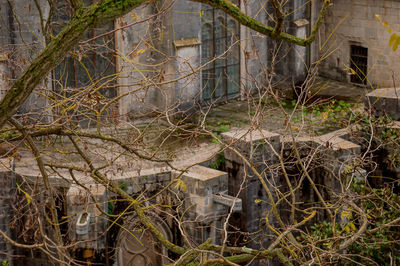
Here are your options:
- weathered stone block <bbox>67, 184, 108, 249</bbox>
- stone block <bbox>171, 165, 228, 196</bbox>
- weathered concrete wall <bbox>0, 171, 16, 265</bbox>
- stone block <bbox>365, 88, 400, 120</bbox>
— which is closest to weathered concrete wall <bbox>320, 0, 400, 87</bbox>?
stone block <bbox>365, 88, 400, 120</bbox>

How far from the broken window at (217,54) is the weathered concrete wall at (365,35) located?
3.21 metres

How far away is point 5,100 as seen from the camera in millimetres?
9820

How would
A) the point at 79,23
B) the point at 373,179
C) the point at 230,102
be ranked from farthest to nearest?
the point at 230,102 < the point at 373,179 < the point at 79,23

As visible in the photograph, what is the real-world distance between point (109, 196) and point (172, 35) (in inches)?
226

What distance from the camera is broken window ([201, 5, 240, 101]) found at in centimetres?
2344

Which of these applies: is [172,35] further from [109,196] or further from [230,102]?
[109,196]

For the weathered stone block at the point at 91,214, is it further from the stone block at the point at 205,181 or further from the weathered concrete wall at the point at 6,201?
the stone block at the point at 205,181

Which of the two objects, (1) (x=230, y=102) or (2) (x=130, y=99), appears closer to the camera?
(2) (x=130, y=99)

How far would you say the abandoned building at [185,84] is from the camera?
16719mm

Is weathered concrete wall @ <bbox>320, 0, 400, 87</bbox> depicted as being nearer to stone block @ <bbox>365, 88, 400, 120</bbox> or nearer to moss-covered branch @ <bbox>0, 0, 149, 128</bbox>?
stone block @ <bbox>365, 88, 400, 120</bbox>

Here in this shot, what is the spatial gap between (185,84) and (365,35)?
722 centimetres

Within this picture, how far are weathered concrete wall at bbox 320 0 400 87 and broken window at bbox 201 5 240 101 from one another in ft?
10.5

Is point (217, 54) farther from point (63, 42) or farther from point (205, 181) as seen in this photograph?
point (63, 42)

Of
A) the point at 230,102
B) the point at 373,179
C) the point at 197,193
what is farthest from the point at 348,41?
the point at 197,193
